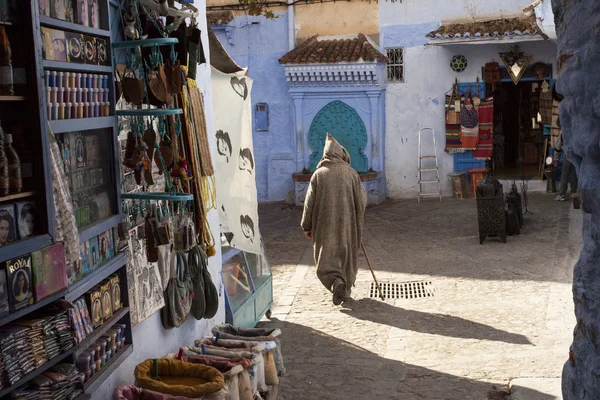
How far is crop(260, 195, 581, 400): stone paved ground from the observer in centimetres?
668

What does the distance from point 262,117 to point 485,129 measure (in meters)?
4.83

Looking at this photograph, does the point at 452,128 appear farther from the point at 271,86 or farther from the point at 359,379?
the point at 359,379

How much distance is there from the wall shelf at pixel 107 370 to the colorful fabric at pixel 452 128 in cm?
1318

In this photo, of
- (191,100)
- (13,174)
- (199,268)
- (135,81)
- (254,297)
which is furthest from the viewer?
(254,297)

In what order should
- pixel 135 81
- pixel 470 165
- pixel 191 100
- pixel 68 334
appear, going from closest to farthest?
pixel 68 334, pixel 135 81, pixel 191 100, pixel 470 165

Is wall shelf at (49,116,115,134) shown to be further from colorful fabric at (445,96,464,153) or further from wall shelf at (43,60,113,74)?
colorful fabric at (445,96,464,153)

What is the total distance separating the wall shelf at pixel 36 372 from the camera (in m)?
3.30

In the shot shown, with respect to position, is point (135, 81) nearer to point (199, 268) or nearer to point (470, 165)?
point (199, 268)

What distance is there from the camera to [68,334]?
12.2 ft

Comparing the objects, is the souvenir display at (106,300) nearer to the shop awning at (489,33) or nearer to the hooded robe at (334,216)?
the hooded robe at (334,216)

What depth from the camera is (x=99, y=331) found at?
4.29 m

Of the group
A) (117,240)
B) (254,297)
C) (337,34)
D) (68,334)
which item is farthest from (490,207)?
(68,334)

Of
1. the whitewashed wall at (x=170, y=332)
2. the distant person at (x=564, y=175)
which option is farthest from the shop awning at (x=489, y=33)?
the whitewashed wall at (x=170, y=332)

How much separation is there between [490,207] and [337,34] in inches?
280
